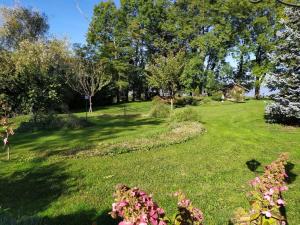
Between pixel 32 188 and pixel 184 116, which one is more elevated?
pixel 184 116

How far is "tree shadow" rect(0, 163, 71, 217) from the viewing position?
605 centimetres

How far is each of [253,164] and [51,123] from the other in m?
11.3

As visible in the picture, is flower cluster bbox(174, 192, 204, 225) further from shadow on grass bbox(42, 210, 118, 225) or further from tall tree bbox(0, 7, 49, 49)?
tall tree bbox(0, 7, 49, 49)

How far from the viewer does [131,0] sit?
41906 millimetres

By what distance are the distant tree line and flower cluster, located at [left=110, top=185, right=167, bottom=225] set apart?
88.9 ft

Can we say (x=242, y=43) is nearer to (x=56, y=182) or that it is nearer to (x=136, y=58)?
(x=136, y=58)

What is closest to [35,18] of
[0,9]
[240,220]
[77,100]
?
[0,9]

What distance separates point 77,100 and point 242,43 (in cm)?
2067

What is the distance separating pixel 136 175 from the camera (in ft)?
26.1

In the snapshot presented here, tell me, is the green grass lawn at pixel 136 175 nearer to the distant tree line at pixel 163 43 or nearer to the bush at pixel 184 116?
the bush at pixel 184 116

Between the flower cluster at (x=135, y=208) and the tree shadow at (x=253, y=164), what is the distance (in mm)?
6602

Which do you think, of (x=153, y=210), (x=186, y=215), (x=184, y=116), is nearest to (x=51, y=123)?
(x=184, y=116)

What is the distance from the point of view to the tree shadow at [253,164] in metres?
8.54

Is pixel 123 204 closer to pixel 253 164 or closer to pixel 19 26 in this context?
pixel 253 164
